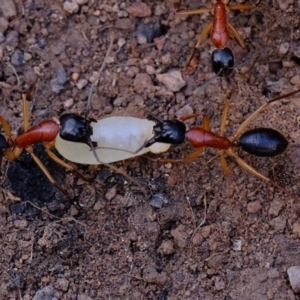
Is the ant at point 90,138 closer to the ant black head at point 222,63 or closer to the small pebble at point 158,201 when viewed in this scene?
the small pebble at point 158,201

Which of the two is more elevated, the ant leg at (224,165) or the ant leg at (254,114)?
the ant leg at (254,114)

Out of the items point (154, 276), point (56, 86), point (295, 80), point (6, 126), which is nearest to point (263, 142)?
point (295, 80)

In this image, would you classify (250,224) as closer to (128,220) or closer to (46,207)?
(128,220)

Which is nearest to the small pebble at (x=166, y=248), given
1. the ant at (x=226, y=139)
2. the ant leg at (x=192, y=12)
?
the ant at (x=226, y=139)

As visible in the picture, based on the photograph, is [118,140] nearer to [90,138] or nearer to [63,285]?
[90,138]

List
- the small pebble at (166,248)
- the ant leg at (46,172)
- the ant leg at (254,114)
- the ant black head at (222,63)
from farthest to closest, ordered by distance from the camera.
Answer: the ant black head at (222,63)
the ant leg at (254,114)
the ant leg at (46,172)
the small pebble at (166,248)

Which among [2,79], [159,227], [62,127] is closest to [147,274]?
[159,227]

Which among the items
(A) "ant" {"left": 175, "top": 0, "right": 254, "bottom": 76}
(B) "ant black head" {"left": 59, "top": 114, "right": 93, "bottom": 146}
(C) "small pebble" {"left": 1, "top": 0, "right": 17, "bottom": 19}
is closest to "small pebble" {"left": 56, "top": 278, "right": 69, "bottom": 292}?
(B) "ant black head" {"left": 59, "top": 114, "right": 93, "bottom": 146}
